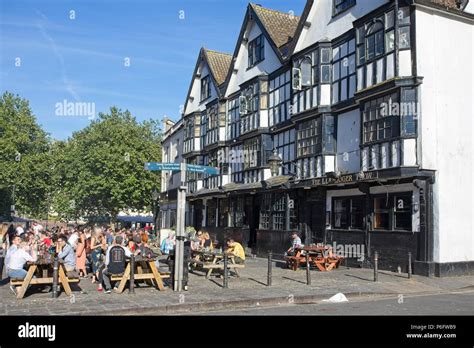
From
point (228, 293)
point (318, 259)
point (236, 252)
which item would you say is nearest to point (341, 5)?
point (318, 259)

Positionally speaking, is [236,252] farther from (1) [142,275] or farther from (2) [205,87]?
(2) [205,87]

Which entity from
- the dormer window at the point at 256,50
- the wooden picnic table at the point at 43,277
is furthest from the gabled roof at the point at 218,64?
the wooden picnic table at the point at 43,277

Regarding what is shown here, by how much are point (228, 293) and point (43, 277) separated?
4664 millimetres

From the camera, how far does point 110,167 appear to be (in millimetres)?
48406

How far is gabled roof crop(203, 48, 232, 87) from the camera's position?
35.8 m

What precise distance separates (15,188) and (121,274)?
38.6 metres

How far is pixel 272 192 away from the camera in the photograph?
26.2 metres

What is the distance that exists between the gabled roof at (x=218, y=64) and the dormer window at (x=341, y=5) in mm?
13710

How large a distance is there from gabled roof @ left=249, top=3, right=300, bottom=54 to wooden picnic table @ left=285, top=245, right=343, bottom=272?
1178 cm

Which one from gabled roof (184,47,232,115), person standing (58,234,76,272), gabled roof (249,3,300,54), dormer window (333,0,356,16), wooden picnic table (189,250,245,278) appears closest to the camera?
person standing (58,234,76,272)

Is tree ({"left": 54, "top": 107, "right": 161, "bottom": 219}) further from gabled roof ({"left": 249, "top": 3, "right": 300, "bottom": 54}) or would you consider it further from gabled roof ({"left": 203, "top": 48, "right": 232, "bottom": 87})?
gabled roof ({"left": 249, "top": 3, "right": 300, "bottom": 54})

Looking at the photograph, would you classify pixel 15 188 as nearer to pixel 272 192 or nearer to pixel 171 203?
pixel 171 203

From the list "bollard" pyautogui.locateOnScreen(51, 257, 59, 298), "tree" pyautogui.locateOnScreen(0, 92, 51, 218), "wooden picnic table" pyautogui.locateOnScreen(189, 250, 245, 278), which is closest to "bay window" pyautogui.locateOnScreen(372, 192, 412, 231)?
"wooden picnic table" pyautogui.locateOnScreen(189, 250, 245, 278)
